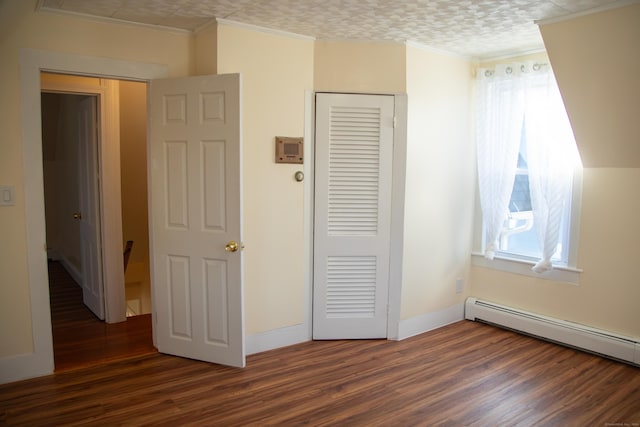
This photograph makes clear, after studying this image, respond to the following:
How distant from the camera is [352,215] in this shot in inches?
142

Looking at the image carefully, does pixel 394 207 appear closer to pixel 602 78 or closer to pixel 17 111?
pixel 602 78

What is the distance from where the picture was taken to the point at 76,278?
5328 millimetres

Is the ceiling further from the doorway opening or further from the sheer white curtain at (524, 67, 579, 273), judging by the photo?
the doorway opening

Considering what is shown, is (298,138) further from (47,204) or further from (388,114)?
(47,204)

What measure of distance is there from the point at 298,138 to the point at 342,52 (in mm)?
745

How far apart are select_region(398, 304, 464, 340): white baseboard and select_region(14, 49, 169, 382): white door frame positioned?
2584 millimetres

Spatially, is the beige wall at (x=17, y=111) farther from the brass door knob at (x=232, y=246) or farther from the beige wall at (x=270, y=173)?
the brass door knob at (x=232, y=246)

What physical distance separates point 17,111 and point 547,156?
3.72 meters

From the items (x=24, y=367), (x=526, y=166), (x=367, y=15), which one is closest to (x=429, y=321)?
(x=526, y=166)

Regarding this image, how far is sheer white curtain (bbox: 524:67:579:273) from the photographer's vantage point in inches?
139

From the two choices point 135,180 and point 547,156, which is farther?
point 135,180

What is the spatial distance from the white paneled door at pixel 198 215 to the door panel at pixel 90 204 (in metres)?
1.00

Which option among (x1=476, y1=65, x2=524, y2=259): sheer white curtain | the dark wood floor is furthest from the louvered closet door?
the dark wood floor

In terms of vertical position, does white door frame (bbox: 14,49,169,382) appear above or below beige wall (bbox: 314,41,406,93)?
below
